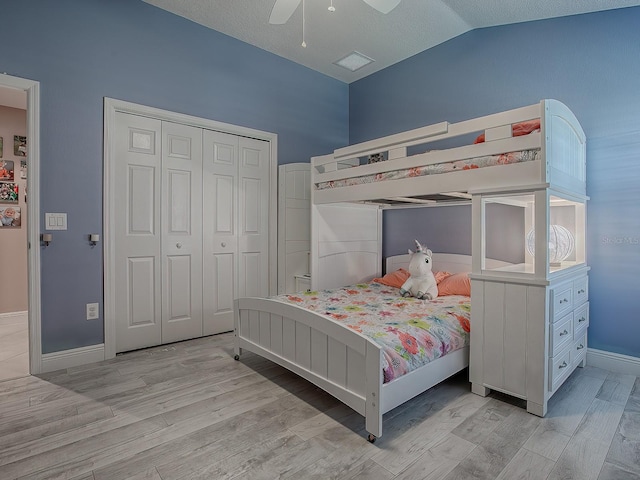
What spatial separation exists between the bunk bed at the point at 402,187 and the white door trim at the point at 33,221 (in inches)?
55.5

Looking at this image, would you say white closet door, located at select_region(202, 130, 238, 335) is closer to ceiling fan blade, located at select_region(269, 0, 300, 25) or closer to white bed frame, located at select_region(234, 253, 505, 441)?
white bed frame, located at select_region(234, 253, 505, 441)

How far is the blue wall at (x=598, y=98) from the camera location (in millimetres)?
2533

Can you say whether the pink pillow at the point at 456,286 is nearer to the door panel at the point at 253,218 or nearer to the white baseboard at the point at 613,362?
the white baseboard at the point at 613,362

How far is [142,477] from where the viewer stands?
147cm

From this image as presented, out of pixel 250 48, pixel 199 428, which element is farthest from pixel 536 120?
pixel 250 48

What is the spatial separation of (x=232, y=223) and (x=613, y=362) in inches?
134

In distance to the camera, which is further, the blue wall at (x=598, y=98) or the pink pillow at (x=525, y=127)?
the blue wall at (x=598, y=98)

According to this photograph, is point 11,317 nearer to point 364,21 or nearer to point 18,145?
point 18,145

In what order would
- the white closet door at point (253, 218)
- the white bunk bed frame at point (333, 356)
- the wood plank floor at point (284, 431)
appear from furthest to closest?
1. the white closet door at point (253, 218)
2. the white bunk bed frame at point (333, 356)
3. the wood plank floor at point (284, 431)

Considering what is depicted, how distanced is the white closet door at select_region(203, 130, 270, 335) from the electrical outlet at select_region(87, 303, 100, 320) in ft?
2.99

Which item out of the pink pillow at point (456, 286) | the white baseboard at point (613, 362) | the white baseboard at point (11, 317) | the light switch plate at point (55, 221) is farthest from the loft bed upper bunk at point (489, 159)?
the white baseboard at point (11, 317)

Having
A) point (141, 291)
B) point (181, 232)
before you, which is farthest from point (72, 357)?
point (181, 232)

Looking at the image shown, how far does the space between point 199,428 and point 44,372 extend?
1538mm

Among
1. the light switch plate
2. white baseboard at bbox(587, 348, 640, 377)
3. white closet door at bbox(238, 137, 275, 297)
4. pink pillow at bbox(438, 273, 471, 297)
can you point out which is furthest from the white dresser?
the light switch plate
